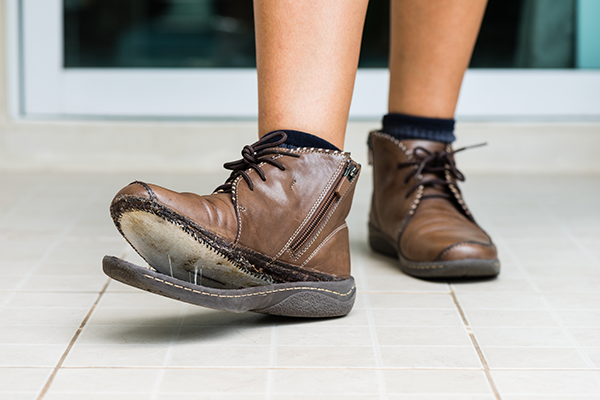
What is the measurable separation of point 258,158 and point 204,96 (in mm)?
1297

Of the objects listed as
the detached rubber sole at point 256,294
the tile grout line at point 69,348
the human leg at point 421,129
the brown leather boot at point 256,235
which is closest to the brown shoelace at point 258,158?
the brown leather boot at point 256,235

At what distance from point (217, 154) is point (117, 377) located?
1.33 metres

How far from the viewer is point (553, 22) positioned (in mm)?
2215

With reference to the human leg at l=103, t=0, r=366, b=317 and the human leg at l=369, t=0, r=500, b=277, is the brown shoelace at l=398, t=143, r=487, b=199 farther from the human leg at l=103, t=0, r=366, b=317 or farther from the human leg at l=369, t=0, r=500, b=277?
the human leg at l=103, t=0, r=366, b=317

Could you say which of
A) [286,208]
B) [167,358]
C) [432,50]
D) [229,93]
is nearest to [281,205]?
[286,208]

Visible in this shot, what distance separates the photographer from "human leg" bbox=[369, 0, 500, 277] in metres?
1.09

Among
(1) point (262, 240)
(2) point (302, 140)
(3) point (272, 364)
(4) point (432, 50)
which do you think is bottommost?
(3) point (272, 364)

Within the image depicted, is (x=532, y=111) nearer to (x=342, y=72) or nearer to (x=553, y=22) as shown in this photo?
(x=553, y=22)

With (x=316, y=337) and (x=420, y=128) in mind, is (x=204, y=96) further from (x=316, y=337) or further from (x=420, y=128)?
(x=316, y=337)

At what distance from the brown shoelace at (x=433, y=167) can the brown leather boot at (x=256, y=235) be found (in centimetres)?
27

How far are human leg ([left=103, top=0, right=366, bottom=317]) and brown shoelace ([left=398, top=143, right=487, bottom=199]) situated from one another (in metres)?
0.26

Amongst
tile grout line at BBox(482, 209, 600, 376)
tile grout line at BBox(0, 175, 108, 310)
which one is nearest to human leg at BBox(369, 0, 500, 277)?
tile grout line at BBox(482, 209, 600, 376)

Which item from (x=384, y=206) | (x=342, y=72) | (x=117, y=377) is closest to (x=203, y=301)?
(x=117, y=377)

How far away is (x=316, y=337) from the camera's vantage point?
781 millimetres
